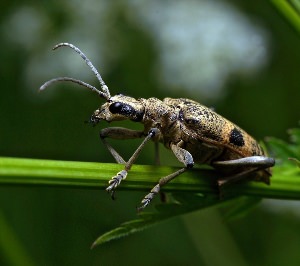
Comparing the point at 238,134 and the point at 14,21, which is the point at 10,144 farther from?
the point at 238,134

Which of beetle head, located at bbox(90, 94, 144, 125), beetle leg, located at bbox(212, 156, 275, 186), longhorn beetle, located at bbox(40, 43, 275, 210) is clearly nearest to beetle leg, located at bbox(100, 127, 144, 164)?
longhorn beetle, located at bbox(40, 43, 275, 210)

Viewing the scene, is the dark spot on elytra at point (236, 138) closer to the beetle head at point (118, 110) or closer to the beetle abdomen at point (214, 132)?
the beetle abdomen at point (214, 132)

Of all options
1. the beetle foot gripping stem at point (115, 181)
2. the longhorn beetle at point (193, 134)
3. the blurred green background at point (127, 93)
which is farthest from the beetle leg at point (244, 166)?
the blurred green background at point (127, 93)

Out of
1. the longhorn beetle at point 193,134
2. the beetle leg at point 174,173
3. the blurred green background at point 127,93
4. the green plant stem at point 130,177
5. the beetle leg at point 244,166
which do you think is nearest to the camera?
the green plant stem at point 130,177

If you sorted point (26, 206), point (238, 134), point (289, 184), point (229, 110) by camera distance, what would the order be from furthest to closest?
point (229, 110) → point (26, 206) → point (238, 134) → point (289, 184)

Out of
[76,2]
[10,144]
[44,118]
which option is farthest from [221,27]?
[10,144]

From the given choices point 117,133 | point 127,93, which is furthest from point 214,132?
point 127,93

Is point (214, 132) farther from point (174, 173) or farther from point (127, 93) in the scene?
point (127, 93)
